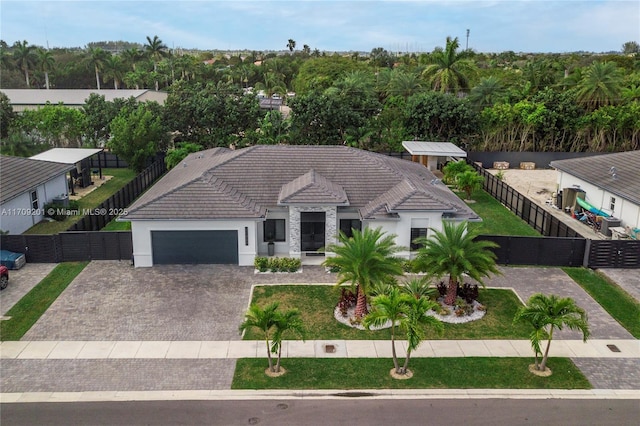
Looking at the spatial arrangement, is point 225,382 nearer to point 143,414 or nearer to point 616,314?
point 143,414

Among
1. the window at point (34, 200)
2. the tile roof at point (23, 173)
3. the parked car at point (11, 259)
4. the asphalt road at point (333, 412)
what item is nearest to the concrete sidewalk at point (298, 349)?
the asphalt road at point (333, 412)

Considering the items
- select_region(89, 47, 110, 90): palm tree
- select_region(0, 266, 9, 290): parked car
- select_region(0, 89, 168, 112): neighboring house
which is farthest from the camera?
select_region(89, 47, 110, 90): palm tree

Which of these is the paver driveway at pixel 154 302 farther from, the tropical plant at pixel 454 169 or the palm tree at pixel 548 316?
the tropical plant at pixel 454 169

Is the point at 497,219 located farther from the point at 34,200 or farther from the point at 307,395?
the point at 34,200

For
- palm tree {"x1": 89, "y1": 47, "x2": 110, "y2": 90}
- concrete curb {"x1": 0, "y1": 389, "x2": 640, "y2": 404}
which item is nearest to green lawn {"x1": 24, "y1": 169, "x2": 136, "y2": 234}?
concrete curb {"x1": 0, "y1": 389, "x2": 640, "y2": 404}

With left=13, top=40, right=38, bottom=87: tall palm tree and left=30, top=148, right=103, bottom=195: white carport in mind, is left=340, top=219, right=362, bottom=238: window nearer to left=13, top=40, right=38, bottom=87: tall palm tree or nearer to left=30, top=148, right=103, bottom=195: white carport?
left=30, top=148, right=103, bottom=195: white carport

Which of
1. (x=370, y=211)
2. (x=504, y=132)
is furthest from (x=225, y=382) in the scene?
(x=504, y=132)
